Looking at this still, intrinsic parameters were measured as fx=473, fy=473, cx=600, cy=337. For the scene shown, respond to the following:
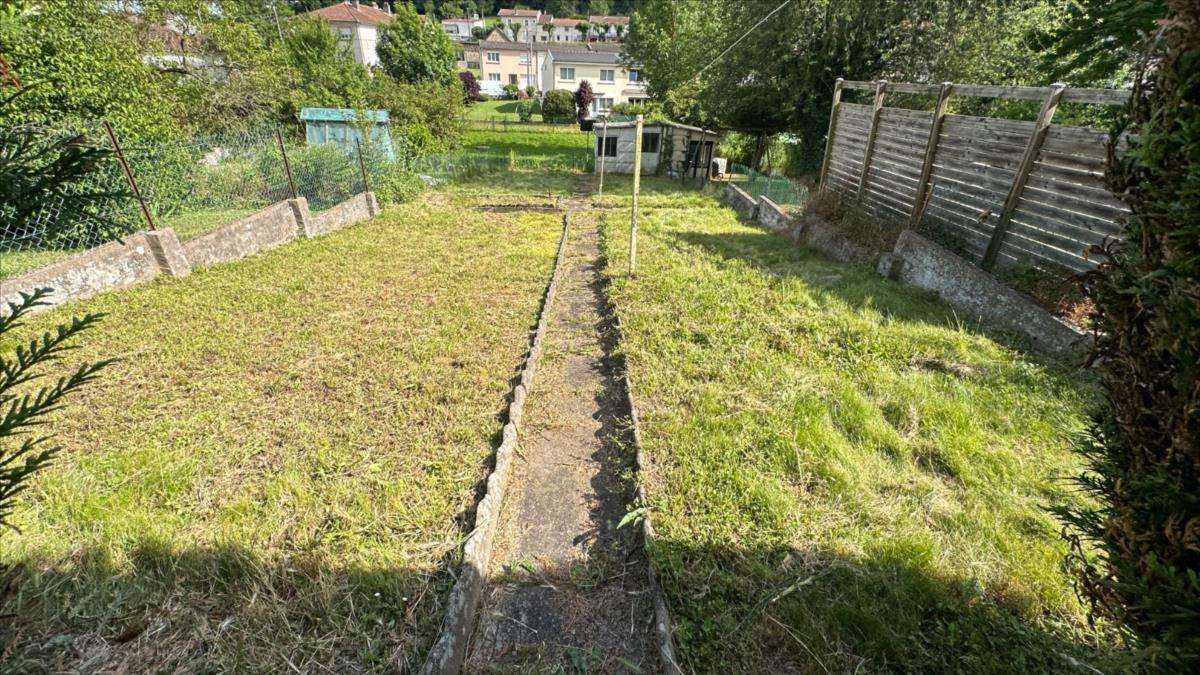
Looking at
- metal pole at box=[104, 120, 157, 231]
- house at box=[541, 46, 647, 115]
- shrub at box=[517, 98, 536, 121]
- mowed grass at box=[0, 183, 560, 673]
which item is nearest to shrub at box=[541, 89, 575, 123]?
shrub at box=[517, 98, 536, 121]

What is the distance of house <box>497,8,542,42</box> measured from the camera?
82.2 metres

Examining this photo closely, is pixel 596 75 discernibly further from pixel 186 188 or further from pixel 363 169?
pixel 186 188

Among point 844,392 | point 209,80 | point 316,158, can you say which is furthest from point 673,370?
point 209,80

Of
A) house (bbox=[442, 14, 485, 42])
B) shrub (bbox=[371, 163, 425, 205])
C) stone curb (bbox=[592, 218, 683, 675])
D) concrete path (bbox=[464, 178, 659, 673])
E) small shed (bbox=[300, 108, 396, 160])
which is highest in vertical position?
house (bbox=[442, 14, 485, 42])

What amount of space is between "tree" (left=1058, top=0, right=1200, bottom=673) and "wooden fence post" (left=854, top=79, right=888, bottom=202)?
293 inches

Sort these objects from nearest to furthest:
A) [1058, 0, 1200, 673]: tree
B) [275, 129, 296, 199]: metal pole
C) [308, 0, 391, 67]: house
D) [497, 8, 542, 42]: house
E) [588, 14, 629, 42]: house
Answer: [1058, 0, 1200, 673]: tree < [275, 129, 296, 199]: metal pole < [308, 0, 391, 67]: house < [588, 14, 629, 42]: house < [497, 8, 542, 42]: house

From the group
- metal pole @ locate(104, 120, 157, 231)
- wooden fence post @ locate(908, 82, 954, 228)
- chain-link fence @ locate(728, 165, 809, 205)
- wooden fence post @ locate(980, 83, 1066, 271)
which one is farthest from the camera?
chain-link fence @ locate(728, 165, 809, 205)

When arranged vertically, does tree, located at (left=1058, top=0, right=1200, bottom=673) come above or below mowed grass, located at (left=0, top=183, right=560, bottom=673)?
above

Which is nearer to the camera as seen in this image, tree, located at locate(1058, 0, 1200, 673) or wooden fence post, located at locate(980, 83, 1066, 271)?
tree, located at locate(1058, 0, 1200, 673)

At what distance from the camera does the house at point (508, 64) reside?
6019 cm

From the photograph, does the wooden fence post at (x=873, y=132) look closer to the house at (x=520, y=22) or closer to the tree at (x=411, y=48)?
the tree at (x=411, y=48)

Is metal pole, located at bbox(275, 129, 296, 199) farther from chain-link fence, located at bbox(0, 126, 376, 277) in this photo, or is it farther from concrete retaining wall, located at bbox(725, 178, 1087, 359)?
A: concrete retaining wall, located at bbox(725, 178, 1087, 359)

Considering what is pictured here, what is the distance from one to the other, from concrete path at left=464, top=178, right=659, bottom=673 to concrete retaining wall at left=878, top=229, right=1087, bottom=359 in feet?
13.2

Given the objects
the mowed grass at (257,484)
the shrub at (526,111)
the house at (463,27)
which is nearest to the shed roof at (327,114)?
the mowed grass at (257,484)
